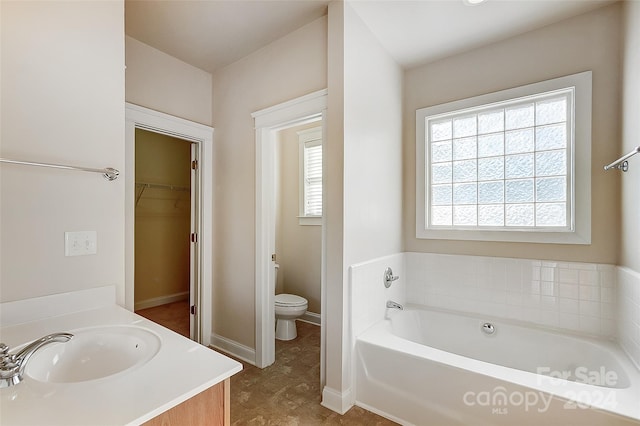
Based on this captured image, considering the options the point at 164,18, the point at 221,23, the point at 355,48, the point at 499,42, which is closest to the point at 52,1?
the point at 164,18

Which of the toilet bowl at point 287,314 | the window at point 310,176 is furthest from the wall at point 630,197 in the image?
the window at point 310,176

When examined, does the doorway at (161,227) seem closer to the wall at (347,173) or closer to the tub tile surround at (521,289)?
the wall at (347,173)

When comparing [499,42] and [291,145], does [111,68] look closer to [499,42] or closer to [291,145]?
[291,145]

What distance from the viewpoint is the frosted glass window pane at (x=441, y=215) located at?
2678 millimetres

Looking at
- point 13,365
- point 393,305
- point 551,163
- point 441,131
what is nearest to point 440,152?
point 441,131

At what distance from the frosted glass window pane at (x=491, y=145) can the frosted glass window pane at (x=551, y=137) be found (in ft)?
0.79

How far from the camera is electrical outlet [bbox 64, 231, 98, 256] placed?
4.59 ft

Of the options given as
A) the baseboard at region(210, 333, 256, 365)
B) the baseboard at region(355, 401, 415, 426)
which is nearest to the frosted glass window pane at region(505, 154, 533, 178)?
the baseboard at region(355, 401, 415, 426)

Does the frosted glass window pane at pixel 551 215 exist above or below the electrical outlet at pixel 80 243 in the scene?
above

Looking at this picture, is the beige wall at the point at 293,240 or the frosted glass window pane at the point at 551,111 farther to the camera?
the beige wall at the point at 293,240

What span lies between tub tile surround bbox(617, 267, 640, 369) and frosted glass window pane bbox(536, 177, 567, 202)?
0.58 meters

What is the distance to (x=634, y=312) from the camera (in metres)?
1.70

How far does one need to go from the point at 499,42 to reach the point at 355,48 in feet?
4.04

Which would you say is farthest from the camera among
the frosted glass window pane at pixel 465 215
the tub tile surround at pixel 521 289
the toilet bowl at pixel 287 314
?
the toilet bowl at pixel 287 314
